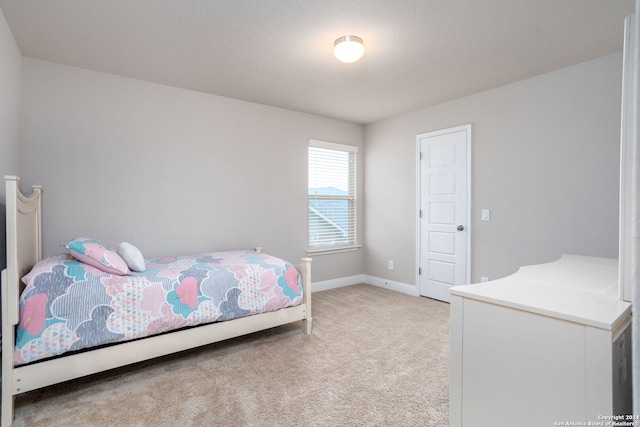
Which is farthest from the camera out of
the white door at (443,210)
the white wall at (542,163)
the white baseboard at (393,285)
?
the white baseboard at (393,285)

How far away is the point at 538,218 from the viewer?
10.4 ft

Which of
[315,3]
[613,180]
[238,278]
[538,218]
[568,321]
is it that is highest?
[315,3]

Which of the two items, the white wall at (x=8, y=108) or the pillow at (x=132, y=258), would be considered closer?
the white wall at (x=8, y=108)

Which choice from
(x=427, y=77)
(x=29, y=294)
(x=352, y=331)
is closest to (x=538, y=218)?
(x=427, y=77)

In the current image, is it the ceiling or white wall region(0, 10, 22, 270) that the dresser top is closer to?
the ceiling

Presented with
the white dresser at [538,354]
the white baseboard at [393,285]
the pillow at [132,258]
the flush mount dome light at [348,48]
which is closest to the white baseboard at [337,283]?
the white baseboard at [393,285]

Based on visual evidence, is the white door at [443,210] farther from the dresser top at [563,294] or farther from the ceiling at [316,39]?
the dresser top at [563,294]

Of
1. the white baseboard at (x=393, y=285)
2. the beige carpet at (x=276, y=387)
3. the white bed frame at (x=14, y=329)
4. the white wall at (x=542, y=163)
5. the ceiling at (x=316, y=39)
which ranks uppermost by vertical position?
the ceiling at (x=316, y=39)

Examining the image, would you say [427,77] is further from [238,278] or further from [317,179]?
[238,278]

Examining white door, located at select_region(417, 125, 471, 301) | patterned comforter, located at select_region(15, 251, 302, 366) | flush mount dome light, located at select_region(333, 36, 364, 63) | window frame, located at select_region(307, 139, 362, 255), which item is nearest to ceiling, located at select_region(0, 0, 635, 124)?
flush mount dome light, located at select_region(333, 36, 364, 63)

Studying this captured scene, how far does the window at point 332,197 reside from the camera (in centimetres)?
453

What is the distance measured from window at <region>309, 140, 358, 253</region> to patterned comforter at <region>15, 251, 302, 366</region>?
1.76 metres

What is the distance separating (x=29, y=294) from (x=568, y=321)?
2.55m

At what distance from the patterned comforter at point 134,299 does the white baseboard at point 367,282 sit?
1.70 metres
